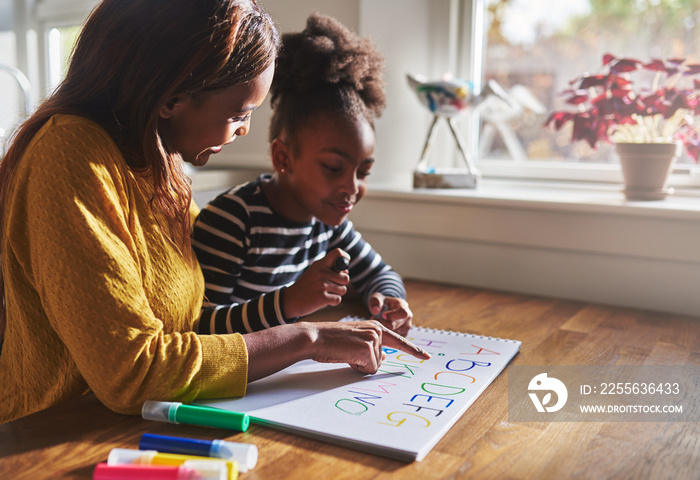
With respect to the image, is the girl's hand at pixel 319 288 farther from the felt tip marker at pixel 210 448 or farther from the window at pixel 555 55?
the window at pixel 555 55

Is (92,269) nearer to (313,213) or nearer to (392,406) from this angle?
(392,406)

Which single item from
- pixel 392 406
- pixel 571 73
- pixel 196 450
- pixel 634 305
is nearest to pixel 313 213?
pixel 392 406

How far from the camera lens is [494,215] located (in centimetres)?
144

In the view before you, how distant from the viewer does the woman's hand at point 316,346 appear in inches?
30.2

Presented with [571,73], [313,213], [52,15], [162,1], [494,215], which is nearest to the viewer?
[162,1]

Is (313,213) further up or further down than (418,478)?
further up

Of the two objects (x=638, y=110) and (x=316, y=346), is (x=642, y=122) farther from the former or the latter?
(x=316, y=346)

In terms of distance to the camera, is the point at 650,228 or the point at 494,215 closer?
the point at 650,228

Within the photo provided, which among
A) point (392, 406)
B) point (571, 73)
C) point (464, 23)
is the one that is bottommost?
point (392, 406)

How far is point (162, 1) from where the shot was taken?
72 centimetres

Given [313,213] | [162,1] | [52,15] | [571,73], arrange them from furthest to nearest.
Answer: [52,15], [571,73], [313,213], [162,1]

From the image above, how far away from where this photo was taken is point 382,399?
0.75 metres

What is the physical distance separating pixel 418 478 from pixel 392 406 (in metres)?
0.14

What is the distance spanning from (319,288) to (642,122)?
33.6 inches
